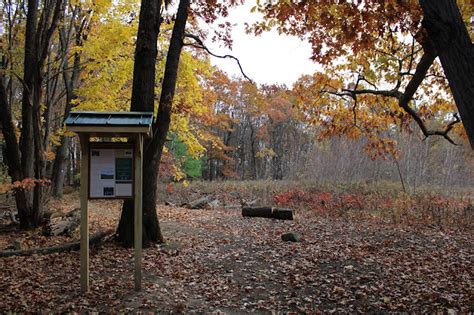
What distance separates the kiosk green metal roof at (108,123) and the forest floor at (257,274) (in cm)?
230

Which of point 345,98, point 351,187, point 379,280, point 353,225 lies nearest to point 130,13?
point 345,98

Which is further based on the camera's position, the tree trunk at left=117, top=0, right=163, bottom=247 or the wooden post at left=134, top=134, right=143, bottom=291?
the tree trunk at left=117, top=0, right=163, bottom=247

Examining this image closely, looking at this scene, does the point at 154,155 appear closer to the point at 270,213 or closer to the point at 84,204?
the point at 84,204

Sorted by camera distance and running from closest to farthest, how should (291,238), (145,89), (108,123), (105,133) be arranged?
(108,123) < (105,133) < (145,89) < (291,238)

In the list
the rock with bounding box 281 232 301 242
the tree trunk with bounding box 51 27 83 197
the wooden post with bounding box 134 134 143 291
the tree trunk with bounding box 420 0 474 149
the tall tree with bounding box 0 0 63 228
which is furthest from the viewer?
the tree trunk with bounding box 51 27 83 197

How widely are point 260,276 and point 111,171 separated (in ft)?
9.92

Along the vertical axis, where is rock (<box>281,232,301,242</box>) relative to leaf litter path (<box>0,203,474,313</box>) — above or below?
above

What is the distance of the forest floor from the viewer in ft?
17.6

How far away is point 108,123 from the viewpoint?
5363 mm

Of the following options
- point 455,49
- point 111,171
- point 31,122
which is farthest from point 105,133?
point 31,122

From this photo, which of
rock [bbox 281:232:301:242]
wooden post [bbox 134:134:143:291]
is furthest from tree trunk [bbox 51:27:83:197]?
rock [bbox 281:232:301:242]

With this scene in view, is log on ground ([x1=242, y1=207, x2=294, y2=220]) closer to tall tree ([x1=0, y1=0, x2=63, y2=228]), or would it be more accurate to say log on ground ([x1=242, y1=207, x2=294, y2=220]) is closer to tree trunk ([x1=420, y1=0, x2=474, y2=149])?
tall tree ([x1=0, y1=0, x2=63, y2=228])

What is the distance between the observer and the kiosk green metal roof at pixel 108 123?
5340 mm

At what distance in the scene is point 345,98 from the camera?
9844 millimetres
